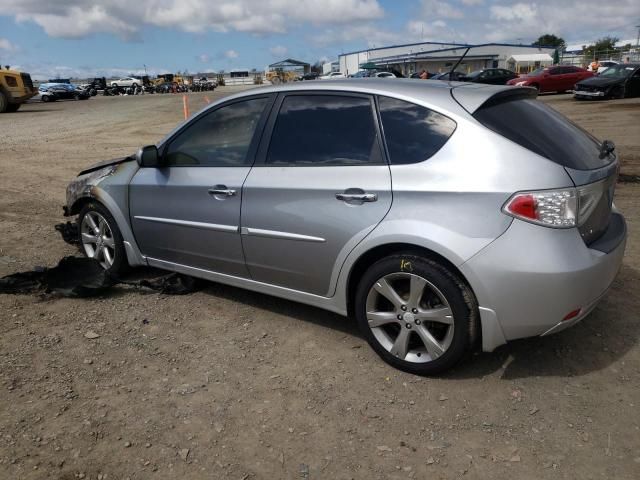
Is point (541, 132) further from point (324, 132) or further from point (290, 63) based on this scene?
point (290, 63)

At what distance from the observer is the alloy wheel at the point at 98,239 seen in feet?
15.9

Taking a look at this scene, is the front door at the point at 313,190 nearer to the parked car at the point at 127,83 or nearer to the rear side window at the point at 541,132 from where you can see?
the rear side window at the point at 541,132

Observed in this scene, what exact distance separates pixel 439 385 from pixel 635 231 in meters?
3.74

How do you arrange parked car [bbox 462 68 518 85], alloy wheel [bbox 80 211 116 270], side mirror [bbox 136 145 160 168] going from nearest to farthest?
side mirror [bbox 136 145 160 168] < alloy wheel [bbox 80 211 116 270] < parked car [bbox 462 68 518 85]

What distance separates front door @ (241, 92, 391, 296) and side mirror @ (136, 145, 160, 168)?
0.94 m

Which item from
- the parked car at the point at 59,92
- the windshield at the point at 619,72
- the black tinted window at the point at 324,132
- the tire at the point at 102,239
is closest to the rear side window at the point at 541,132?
the black tinted window at the point at 324,132

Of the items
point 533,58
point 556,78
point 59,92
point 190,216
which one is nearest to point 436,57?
point 533,58

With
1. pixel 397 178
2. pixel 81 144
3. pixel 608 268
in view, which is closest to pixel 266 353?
pixel 397 178

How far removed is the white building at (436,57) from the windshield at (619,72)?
24.3 m

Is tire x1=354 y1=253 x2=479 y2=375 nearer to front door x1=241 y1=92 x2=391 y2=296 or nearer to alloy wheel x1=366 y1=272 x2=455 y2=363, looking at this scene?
alloy wheel x1=366 y1=272 x2=455 y2=363

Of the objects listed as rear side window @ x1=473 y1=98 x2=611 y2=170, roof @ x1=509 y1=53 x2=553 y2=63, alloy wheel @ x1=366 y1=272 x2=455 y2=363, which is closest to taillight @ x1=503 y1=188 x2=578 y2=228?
rear side window @ x1=473 y1=98 x2=611 y2=170

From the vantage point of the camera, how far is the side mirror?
4.19 metres

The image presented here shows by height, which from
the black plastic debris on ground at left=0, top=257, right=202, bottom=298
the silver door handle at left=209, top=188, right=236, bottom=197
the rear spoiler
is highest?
the rear spoiler

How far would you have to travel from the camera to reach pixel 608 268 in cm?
303
